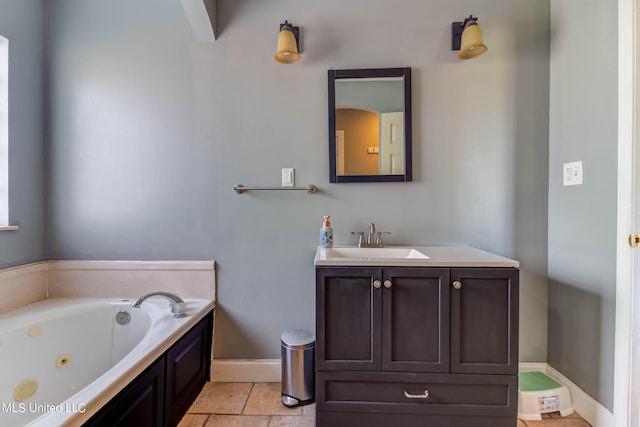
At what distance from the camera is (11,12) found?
1.63 metres

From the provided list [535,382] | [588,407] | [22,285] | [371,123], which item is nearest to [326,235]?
[371,123]

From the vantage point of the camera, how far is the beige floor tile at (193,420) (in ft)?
4.57

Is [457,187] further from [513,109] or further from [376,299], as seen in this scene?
[376,299]

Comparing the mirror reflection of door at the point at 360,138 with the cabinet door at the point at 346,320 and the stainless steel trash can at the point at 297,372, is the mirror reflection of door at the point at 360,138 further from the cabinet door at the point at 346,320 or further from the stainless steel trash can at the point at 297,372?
the stainless steel trash can at the point at 297,372

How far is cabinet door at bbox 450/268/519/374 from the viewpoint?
1234mm

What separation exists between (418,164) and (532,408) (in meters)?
1.40

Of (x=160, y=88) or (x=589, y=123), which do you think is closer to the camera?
(x=589, y=123)

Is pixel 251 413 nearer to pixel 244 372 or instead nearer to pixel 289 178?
pixel 244 372

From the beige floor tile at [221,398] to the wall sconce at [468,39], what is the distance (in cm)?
228

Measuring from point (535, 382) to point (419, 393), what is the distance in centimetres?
79

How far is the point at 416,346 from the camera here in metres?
1.27

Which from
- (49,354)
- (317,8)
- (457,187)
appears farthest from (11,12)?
(457,187)

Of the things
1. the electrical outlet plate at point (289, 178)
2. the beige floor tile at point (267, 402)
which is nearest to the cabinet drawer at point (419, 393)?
the beige floor tile at point (267, 402)

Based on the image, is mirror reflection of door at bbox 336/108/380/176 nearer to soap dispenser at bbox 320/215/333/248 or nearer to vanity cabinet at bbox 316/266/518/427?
soap dispenser at bbox 320/215/333/248
